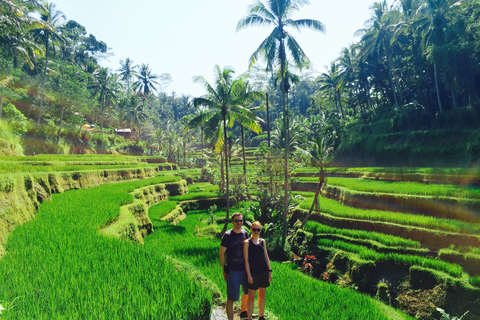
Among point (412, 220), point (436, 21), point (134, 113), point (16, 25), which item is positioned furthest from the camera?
point (134, 113)

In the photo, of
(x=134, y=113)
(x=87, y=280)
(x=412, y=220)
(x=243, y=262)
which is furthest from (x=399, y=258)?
(x=134, y=113)

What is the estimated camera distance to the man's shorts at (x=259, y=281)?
4645 millimetres

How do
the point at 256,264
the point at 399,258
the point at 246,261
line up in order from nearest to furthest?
the point at 246,261
the point at 256,264
the point at 399,258

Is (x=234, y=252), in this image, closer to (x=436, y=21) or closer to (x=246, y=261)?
(x=246, y=261)

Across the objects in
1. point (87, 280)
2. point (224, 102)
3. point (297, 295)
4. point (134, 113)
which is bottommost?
point (297, 295)

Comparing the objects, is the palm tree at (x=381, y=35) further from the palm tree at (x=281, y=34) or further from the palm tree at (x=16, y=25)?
the palm tree at (x=16, y=25)

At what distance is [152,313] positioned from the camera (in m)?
3.79

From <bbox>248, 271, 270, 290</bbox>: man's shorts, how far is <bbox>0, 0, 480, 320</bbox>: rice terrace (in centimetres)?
58

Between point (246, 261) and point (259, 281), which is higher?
point (246, 261)

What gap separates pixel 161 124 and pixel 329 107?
4273cm

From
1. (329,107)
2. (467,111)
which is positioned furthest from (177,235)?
(329,107)

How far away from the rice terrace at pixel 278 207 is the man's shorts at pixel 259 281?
1.91 feet

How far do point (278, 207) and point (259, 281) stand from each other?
13533mm

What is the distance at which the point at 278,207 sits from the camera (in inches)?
711
